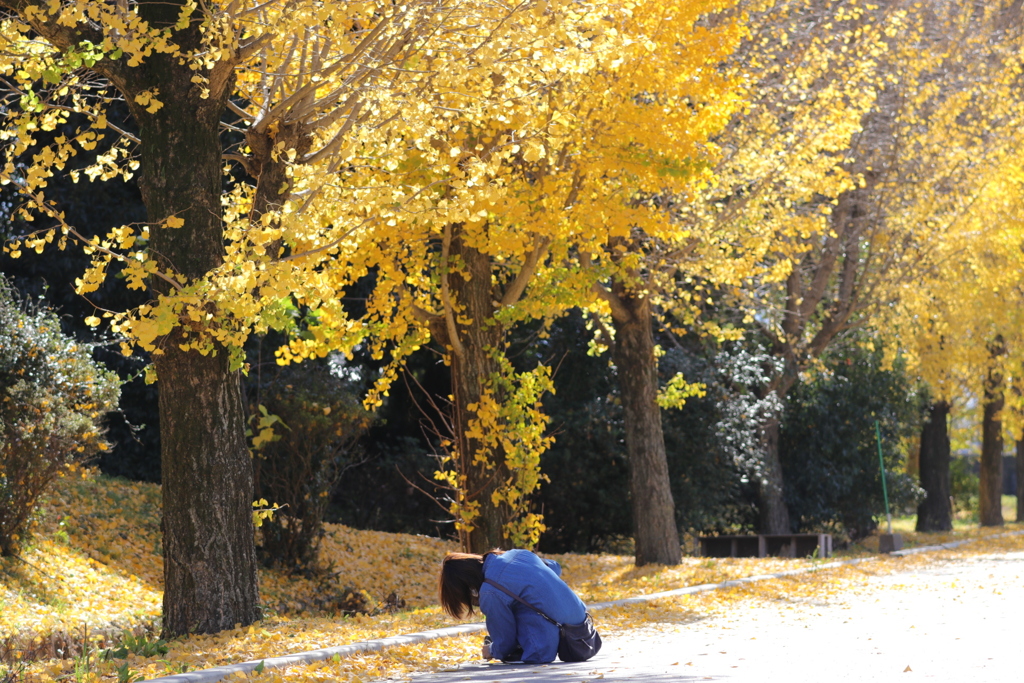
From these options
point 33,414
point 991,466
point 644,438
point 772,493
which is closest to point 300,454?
point 33,414

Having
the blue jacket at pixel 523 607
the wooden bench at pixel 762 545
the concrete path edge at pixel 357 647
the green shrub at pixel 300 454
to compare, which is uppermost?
the green shrub at pixel 300 454

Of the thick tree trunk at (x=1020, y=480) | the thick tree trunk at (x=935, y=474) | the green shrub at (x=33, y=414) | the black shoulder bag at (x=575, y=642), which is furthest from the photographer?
the thick tree trunk at (x=1020, y=480)

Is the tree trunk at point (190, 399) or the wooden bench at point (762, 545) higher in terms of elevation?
the tree trunk at point (190, 399)

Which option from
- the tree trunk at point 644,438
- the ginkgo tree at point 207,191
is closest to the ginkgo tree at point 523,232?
the ginkgo tree at point 207,191

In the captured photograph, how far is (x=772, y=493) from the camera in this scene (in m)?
19.0

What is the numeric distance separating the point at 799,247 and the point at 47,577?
9870 millimetres

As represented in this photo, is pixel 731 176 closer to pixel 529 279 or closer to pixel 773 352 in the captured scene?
pixel 529 279

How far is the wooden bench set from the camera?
58.5 ft

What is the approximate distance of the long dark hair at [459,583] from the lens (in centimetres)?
654

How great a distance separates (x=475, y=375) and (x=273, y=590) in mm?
3897

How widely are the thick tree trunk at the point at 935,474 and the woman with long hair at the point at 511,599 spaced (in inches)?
769

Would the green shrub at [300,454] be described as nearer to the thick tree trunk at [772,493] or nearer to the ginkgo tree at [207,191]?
the ginkgo tree at [207,191]

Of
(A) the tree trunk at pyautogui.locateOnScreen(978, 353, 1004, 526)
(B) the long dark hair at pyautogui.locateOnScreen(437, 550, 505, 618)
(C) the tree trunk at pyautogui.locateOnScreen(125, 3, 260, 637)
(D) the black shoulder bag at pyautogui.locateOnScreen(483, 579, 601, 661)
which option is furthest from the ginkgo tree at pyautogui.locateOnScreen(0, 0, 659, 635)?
(A) the tree trunk at pyautogui.locateOnScreen(978, 353, 1004, 526)

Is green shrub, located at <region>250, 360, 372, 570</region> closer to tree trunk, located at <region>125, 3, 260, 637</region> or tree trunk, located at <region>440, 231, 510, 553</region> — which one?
tree trunk, located at <region>440, 231, 510, 553</region>
